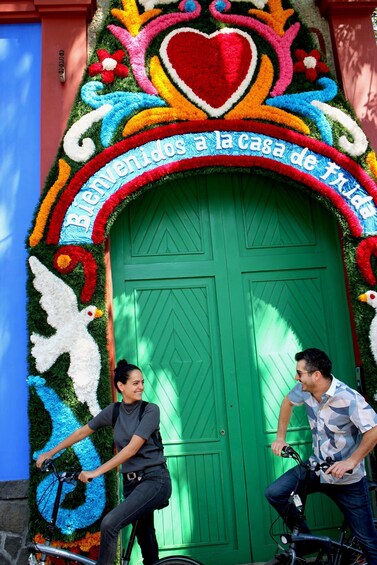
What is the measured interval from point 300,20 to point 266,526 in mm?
5005

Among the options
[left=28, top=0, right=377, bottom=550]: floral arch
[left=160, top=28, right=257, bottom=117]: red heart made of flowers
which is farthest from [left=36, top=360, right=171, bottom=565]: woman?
[left=160, top=28, right=257, bottom=117]: red heart made of flowers

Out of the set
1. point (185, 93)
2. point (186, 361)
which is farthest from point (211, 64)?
point (186, 361)

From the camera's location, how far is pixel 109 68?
5.93 meters

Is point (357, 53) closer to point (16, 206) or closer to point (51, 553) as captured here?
point (16, 206)

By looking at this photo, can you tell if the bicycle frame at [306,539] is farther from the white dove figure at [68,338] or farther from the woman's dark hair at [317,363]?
the white dove figure at [68,338]

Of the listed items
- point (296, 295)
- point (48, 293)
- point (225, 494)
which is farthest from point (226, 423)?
point (48, 293)

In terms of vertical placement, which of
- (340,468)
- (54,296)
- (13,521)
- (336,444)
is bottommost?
(13,521)

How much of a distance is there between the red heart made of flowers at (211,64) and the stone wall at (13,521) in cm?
389

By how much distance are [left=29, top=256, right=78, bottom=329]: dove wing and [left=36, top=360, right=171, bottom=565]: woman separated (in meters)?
1.19

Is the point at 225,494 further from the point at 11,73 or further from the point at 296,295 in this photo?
the point at 11,73

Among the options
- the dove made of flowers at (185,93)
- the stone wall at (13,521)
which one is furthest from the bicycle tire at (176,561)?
the dove made of flowers at (185,93)

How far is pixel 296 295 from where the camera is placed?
6070 mm

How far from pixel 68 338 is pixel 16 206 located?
55.8 inches

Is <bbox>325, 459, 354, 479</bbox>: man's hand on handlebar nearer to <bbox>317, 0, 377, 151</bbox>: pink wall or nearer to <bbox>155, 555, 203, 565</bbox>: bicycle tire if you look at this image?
Answer: <bbox>155, 555, 203, 565</bbox>: bicycle tire
